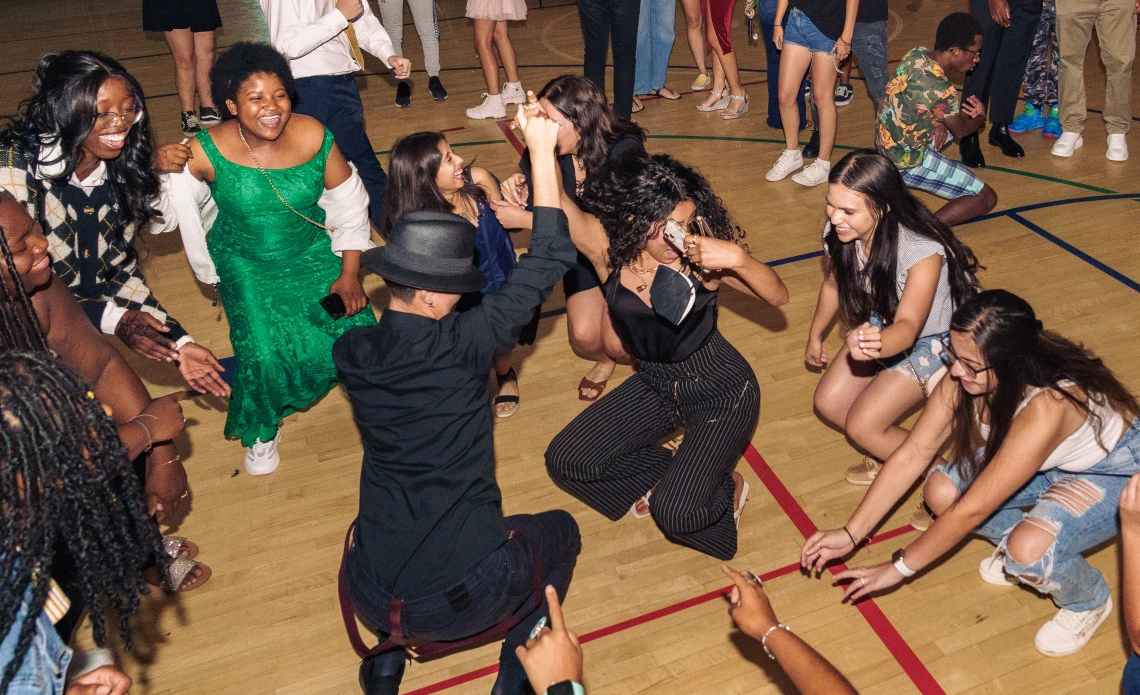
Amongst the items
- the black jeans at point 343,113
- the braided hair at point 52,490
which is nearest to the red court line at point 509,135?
the black jeans at point 343,113

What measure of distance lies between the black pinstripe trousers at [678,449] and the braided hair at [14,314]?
165cm

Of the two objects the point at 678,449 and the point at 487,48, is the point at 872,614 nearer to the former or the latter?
the point at 678,449

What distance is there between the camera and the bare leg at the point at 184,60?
20.9 feet

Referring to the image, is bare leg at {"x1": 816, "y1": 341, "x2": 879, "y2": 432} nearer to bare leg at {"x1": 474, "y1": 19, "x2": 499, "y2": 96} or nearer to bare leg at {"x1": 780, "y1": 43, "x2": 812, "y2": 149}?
bare leg at {"x1": 780, "y1": 43, "x2": 812, "y2": 149}

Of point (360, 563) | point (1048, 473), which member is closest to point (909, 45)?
point (1048, 473)

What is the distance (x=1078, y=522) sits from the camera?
8.89 feet

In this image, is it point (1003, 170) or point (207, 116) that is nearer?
point (1003, 170)

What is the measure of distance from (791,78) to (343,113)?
2.60 m

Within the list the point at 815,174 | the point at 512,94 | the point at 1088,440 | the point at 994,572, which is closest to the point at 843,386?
the point at 994,572

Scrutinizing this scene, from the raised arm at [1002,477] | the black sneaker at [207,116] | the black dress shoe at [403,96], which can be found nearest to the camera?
the raised arm at [1002,477]

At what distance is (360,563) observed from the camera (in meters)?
2.57

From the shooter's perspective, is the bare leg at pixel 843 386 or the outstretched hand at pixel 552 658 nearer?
the outstretched hand at pixel 552 658

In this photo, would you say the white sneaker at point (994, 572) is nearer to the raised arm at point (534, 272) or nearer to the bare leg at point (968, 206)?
the raised arm at point (534, 272)

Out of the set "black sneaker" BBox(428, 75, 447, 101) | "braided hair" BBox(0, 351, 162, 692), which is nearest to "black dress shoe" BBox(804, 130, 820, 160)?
"black sneaker" BBox(428, 75, 447, 101)
